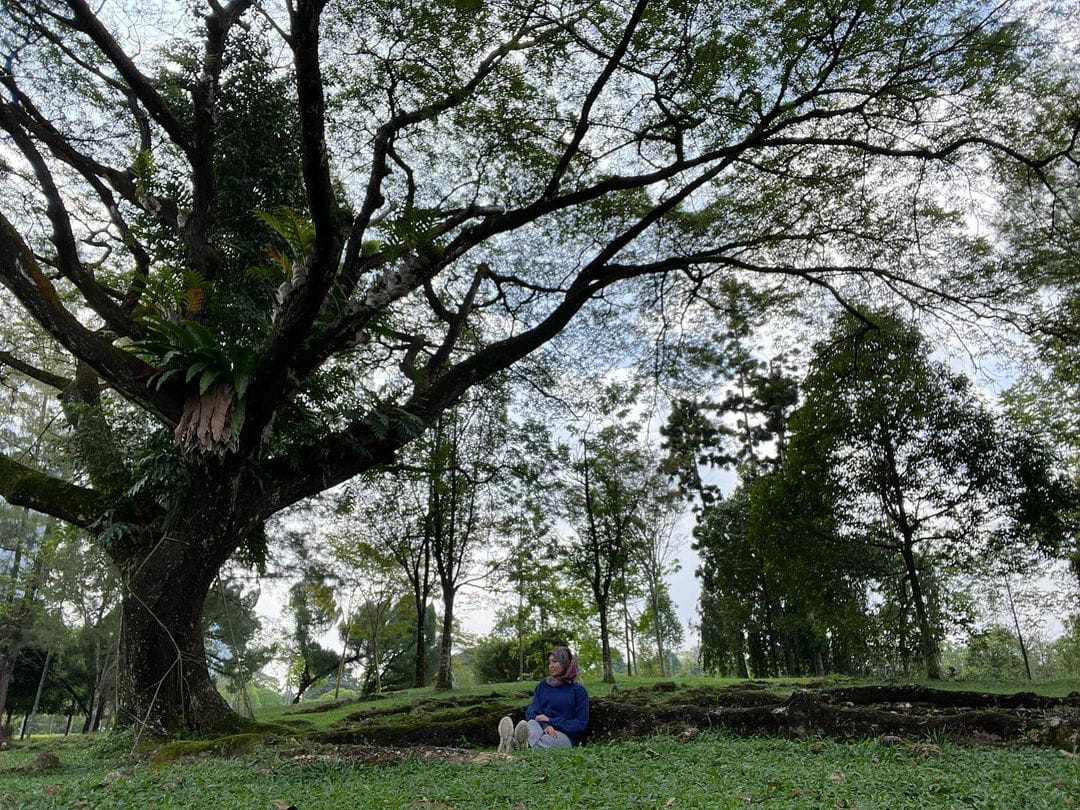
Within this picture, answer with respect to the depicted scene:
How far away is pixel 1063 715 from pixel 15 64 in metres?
12.1

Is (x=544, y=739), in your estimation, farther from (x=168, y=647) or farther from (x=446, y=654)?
(x=446, y=654)

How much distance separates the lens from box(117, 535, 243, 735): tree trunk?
19.6 feet

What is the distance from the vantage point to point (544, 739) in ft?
17.7

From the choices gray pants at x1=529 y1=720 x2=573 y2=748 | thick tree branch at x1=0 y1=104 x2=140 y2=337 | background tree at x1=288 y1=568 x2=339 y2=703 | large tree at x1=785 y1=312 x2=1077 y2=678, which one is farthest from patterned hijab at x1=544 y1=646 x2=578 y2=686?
background tree at x1=288 y1=568 x2=339 y2=703

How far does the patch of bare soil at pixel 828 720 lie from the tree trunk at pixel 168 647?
1.22 meters

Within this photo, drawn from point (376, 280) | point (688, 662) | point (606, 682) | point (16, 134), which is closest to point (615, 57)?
point (376, 280)

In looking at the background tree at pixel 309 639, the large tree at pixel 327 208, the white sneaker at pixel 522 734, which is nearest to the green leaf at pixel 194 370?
the large tree at pixel 327 208

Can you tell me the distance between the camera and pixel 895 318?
10.6m

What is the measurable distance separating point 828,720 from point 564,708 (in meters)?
2.17

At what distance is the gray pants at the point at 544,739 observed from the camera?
5.37 m

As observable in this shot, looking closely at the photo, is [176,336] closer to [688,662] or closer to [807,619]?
[807,619]

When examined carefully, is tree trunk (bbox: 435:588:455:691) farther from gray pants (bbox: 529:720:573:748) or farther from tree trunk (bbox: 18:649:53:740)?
tree trunk (bbox: 18:649:53:740)

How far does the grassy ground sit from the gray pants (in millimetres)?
628

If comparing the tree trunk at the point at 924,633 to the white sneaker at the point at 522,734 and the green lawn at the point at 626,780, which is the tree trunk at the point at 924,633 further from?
the white sneaker at the point at 522,734
